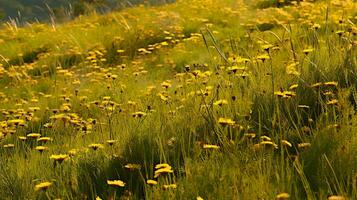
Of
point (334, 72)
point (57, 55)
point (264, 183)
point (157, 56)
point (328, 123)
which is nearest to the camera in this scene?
point (264, 183)

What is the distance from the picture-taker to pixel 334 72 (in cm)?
321

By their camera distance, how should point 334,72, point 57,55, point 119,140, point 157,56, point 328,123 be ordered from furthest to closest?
point 57,55, point 157,56, point 334,72, point 119,140, point 328,123

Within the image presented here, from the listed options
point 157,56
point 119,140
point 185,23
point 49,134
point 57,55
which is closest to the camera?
point 119,140

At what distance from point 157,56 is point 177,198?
16.1ft

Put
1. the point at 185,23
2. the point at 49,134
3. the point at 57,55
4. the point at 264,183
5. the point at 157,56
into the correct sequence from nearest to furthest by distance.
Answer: the point at 264,183
the point at 49,134
the point at 157,56
the point at 57,55
the point at 185,23

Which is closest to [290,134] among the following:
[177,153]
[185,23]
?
[177,153]

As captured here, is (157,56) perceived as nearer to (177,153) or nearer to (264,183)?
(177,153)

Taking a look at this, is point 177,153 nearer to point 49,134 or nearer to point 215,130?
point 215,130

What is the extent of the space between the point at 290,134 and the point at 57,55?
17.8 feet

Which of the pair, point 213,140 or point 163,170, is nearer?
point 163,170

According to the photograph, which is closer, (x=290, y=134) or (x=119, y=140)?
(x=290, y=134)

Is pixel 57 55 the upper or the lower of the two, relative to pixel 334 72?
lower

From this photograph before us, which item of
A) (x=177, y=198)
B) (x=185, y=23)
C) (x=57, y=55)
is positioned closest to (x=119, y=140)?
(x=177, y=198)

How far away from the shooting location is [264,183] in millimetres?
1964
